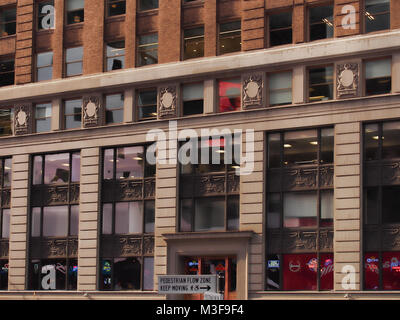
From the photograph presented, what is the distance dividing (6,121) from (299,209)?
18028 millimetres

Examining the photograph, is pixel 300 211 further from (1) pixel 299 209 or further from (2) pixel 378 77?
(2) pixel 378 77

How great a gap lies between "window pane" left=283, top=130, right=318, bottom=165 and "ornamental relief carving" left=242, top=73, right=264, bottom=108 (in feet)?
6.94

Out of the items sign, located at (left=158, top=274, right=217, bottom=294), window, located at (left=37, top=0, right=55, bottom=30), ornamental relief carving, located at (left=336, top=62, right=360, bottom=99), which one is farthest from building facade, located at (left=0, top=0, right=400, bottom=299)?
sign, located at (left=158, top=274, right=217, bottom=294)

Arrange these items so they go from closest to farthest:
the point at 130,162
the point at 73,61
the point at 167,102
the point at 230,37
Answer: the point at 230,37 < the point at 167,102 < the point at 130,162 < the point at 73,61

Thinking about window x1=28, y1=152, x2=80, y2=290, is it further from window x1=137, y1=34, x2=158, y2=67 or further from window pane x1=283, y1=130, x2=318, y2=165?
window pane x1=283, y1=130, x2=318, y2=165

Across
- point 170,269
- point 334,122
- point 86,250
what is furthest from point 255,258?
point 86,250

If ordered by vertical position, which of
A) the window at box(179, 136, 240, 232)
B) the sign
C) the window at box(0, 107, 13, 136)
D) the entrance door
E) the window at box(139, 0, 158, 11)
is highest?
the window at box(139, 0, 158, 11)

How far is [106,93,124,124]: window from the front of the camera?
124ft

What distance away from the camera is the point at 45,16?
4131cm

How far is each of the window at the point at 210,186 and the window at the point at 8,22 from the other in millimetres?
13912

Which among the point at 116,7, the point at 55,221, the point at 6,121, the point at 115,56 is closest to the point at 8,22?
the point at 6,121

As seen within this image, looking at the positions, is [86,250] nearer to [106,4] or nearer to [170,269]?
[170,269]

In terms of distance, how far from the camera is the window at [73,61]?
1560 inches
